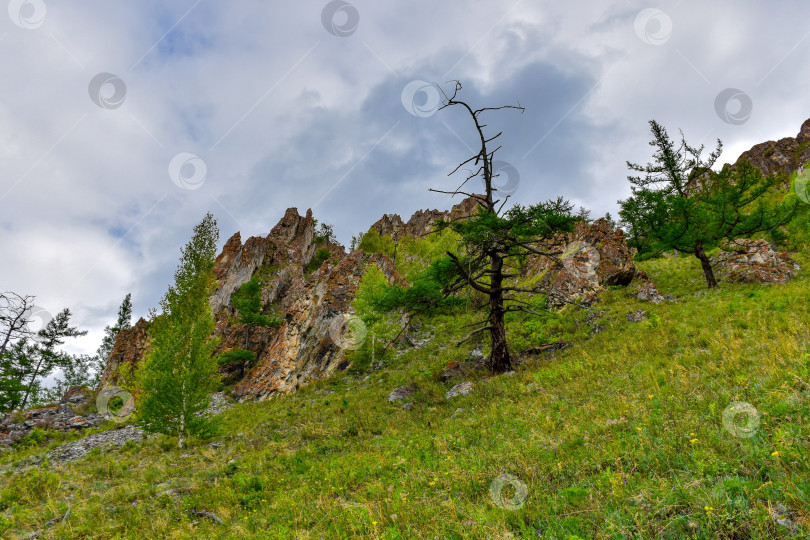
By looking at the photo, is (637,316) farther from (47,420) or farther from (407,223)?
(407,223)

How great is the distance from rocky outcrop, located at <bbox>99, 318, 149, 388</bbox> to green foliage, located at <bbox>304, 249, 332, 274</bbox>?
2788 cm

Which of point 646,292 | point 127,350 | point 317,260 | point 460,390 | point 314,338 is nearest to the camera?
point 460,390

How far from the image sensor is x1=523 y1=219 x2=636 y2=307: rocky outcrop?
69.1 feet

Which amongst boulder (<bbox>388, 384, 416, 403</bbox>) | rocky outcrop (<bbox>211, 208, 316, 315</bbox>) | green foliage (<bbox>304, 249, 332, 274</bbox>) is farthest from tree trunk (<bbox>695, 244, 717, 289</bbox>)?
green foliage (<bbox>304, 249, 332, 274</bbox>)

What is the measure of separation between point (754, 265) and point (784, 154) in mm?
97543

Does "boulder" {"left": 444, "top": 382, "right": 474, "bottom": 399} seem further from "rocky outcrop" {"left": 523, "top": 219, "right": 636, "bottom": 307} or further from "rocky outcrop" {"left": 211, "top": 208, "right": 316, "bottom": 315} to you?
"rocky outcrop" {"left": 211, "top": 208, "right": 316, "bottom": 315}

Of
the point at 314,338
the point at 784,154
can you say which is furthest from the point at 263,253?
the point at 784,154

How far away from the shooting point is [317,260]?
7025 centimetres

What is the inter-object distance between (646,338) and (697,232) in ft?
43.7

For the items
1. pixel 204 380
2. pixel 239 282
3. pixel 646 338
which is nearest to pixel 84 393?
pixel 239 282

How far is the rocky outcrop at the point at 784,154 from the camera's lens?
74.7 metres

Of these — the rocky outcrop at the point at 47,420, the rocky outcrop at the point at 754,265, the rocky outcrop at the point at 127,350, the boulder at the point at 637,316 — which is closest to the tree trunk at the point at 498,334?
the boulder at the point at 637,316

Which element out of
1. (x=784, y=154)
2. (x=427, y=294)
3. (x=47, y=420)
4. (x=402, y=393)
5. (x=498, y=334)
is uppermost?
(x=784, y=154)

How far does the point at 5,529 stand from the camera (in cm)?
800
